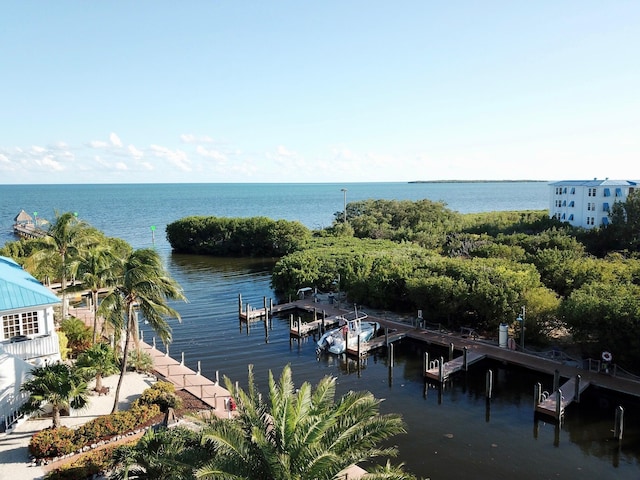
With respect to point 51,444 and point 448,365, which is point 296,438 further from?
point 448,365

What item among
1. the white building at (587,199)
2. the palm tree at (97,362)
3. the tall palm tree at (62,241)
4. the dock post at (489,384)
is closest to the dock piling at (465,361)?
the dock post at (489,384)

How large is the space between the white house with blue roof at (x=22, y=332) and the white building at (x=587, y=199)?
6269 centimetres

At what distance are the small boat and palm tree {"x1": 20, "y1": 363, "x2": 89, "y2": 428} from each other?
16.1m

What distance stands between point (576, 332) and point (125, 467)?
78.7 feet

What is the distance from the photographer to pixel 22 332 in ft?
73.8

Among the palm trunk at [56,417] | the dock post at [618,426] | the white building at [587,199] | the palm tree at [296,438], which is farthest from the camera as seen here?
the white building at [587,199]

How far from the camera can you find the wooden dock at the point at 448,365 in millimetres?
27195

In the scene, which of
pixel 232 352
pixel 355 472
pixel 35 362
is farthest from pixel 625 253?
pixel 35 362

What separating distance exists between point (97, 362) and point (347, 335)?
15094 millimetres

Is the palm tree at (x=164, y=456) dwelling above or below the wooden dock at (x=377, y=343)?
above

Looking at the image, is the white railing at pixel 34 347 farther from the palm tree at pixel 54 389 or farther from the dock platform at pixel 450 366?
the dock platform at pixel 450 366

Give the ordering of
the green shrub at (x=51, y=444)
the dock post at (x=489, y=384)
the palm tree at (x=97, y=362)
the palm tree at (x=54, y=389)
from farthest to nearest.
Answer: the dock post at (x=489, y=384)
the palm tree at (x=97, y=362)
the palm tree at (x=54, y=389)
the green shrub at (x=51, y=444)

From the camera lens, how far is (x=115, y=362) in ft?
83.3

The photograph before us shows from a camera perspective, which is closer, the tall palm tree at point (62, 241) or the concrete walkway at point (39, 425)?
the concrete walkway at point (39, 425)
